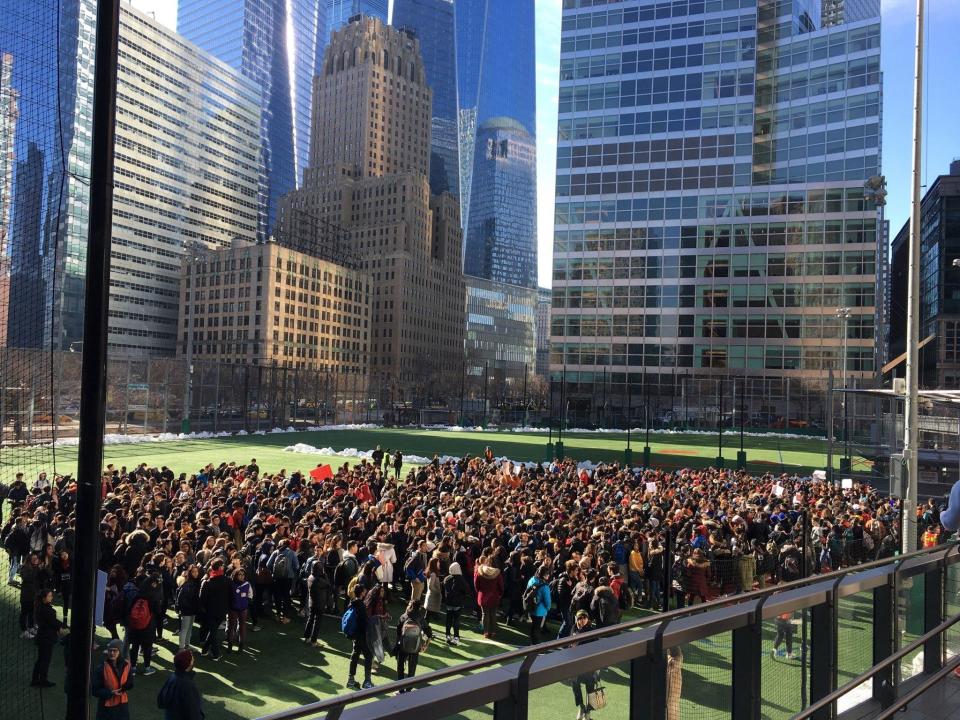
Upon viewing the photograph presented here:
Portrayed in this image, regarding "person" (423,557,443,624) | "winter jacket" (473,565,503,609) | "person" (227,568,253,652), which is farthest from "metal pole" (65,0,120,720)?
"winter jacket" (473,565,503,609)

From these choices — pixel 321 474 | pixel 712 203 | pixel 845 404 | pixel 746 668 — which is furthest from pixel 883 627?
pixel 712 203

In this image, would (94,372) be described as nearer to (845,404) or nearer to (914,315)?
(914,315)

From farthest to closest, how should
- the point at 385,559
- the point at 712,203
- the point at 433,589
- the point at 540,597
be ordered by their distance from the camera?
the point at 712,203 → the point at 385,559 → the point at 540,597 → the point at 433,589

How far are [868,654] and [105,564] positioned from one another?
12489mm

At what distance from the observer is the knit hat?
7.46 meters

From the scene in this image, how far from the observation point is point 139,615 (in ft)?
33.0

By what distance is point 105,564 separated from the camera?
12.8m

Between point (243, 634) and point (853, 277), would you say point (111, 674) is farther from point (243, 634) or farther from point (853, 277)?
point (853, 277)

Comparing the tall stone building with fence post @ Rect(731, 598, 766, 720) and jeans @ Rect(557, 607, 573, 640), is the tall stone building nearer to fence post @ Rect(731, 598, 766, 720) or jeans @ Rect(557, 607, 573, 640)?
jeans @ Rect(557, 607, 573, 640)

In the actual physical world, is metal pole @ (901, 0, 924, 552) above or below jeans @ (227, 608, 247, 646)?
above

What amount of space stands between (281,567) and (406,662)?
3166 millimetres

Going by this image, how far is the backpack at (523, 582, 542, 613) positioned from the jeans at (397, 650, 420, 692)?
238 centimetres

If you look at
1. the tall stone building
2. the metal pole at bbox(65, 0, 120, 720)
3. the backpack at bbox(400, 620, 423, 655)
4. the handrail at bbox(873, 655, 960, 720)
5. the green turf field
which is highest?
the tall stone building

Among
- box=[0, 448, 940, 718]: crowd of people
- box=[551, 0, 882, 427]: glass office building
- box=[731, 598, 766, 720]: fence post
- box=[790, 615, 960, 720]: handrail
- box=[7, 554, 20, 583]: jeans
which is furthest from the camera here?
box=[551, 0, 882, 427]: glass office building
